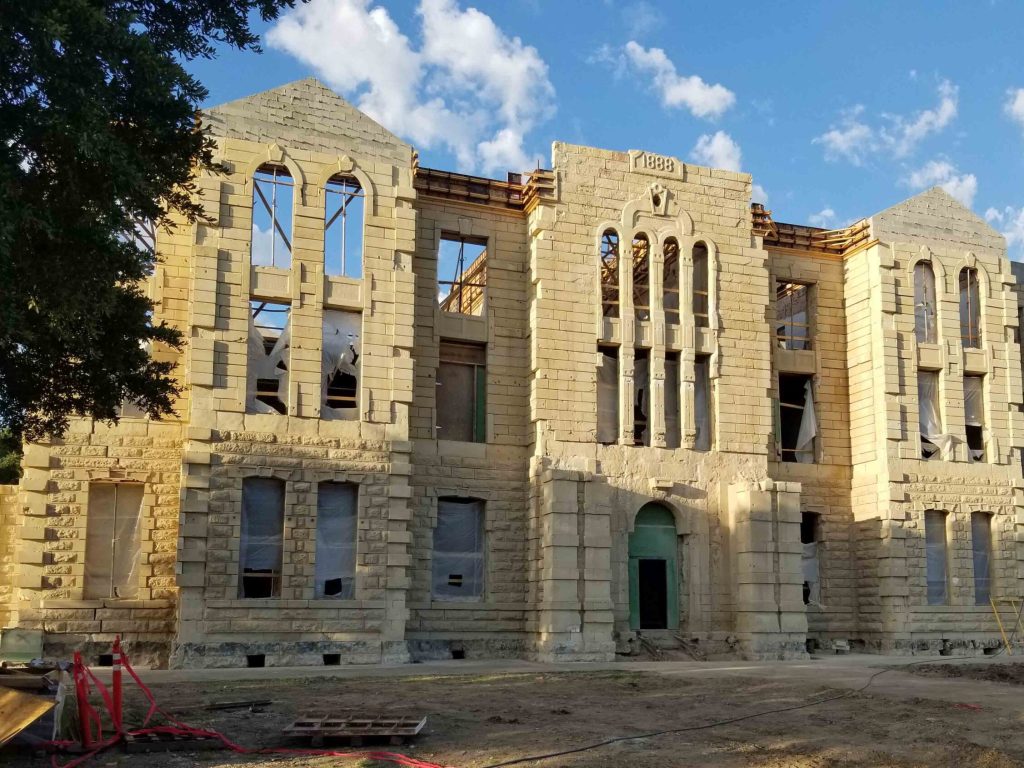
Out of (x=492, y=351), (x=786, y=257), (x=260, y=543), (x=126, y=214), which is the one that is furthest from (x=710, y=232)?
(x=126, y=214)

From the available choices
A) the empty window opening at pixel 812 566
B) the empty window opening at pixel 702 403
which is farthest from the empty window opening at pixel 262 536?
the empty window opening at pixel 812 566

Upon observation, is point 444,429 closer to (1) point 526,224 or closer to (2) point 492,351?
(2) point 492,351

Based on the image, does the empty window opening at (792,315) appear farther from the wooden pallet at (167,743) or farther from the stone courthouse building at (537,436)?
the wooden pallet at (167,743)

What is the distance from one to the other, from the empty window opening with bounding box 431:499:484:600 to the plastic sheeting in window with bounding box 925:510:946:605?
11.4 m

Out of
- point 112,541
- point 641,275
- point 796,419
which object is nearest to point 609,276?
point 641,275

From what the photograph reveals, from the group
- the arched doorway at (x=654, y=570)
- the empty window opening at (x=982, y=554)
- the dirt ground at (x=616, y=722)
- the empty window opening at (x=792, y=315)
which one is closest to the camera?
the dirt ground at (x=616, y=722)

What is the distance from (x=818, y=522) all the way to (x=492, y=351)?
31.7 ft

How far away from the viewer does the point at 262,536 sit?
22.5 metres

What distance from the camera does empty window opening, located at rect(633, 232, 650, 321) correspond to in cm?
2662

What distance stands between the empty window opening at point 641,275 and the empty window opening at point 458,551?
242 inches

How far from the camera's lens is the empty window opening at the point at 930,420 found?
28.1 meters

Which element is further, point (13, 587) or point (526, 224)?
point (526, 224)

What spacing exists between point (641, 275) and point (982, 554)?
445 inches

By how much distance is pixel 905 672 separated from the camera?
20.9 m
